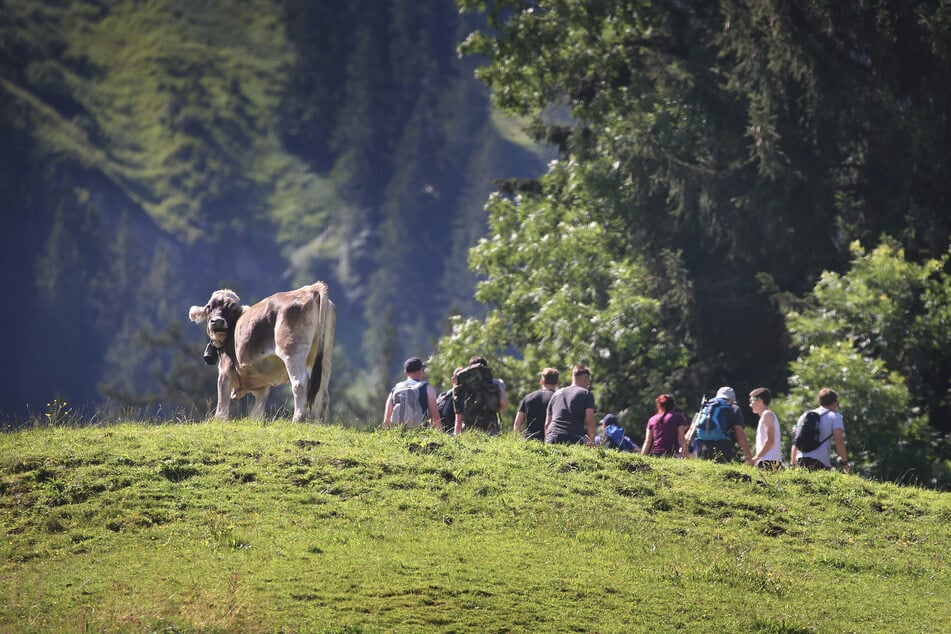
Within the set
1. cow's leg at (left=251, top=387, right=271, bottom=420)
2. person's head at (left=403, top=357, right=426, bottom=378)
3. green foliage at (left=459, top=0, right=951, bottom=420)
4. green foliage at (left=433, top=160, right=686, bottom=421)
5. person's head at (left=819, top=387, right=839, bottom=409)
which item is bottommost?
cow's leg at (left=251, top=387, right=271, bottom=420)

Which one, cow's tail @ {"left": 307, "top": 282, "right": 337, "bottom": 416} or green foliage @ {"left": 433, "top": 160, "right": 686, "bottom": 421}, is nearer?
cow's tail @ {"left": 307, "top": 282, "right": 337, "bottom": 416}

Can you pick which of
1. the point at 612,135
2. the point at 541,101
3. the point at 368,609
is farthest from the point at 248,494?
the point at 541,101

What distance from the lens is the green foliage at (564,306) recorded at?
29.7m

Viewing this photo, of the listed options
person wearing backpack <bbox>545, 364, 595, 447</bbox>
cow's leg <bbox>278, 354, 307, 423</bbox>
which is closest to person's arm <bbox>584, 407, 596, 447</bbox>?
person wearing backpack <bbox>545, 364, 595, 447</bbox>

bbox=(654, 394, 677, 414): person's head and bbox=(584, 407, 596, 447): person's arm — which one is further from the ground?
bbox=(654, 394, 677, 414): person's head

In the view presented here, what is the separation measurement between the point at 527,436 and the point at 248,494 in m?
5.65

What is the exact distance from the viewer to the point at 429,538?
547 inches

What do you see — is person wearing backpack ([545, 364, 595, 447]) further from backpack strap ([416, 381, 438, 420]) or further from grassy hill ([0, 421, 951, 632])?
backpack strap ([416, 381, 438, 420])

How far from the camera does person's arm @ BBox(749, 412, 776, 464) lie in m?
18.5

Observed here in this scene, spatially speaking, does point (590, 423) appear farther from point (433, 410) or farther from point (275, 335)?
point (275, 335)

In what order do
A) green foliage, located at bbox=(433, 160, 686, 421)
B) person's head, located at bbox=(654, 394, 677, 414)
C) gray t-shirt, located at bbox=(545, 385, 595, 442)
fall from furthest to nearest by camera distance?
1. green foliage, located at bbox=(433, 160, 686, 421)
2. person's head, located at bbox=(654, 394, 677, 414)
3. gray t-shirt, located at bbox=(545, 385, 595, 442)

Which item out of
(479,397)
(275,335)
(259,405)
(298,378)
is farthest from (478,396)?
(259,405)

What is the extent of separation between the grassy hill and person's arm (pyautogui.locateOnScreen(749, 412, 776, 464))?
867mm

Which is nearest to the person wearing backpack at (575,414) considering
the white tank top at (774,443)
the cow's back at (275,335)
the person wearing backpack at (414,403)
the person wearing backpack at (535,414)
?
the person wearing backpack at (535,414)
